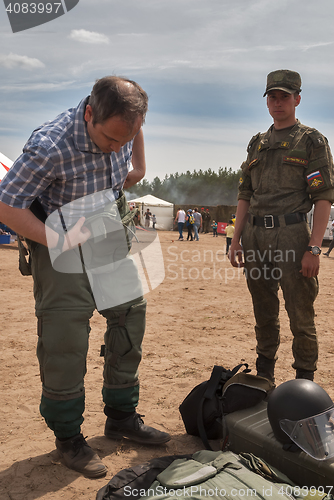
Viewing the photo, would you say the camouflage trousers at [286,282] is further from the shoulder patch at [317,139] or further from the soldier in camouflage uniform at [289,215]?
the shoulder patch at [317,139]

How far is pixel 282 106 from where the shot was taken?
3.10 m

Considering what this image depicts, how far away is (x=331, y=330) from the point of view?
17.5 ft

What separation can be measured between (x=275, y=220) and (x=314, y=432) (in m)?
1.53

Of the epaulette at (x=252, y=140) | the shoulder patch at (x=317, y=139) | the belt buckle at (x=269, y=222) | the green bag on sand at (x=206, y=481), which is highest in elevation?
the epaulette at (x=252, y=140)

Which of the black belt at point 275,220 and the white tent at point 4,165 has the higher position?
the white tent at point 4,165

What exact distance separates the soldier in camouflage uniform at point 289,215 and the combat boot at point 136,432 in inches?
45.4

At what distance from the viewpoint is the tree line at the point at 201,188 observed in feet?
252

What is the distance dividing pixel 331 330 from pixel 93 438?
3.65 metres

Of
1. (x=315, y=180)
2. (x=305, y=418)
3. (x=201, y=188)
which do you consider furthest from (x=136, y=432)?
(x=201, y=188)

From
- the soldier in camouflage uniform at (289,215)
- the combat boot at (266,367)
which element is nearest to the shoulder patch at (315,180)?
the soldier in camouflage uniform at (289,215)

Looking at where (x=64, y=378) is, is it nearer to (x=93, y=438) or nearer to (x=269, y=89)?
(x=93, y=438)

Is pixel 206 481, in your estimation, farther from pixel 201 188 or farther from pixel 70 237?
pixel 201 188

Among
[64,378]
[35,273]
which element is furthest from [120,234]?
[64,378]

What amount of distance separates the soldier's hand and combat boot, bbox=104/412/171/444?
56.9 inches
